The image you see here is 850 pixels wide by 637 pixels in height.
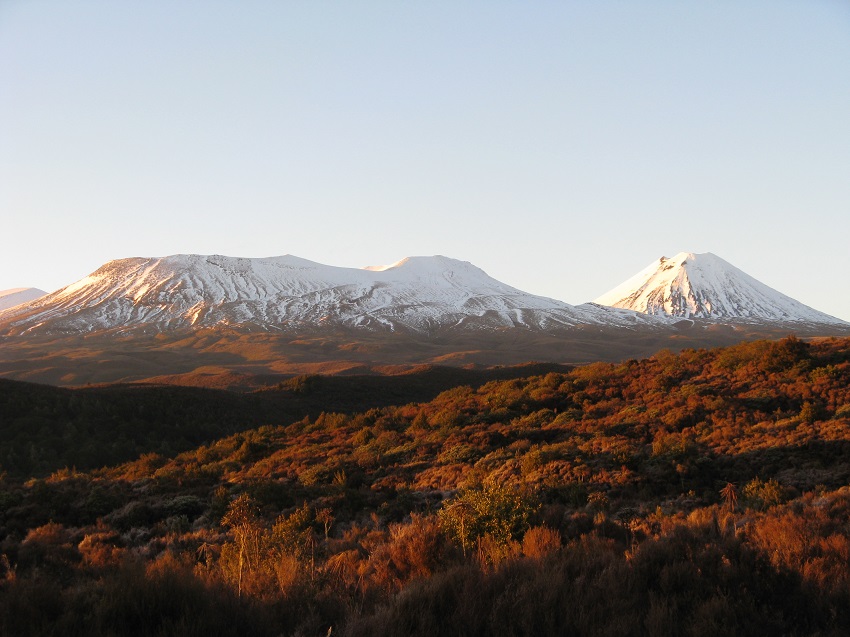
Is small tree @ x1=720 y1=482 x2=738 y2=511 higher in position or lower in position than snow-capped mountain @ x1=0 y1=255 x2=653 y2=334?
lower

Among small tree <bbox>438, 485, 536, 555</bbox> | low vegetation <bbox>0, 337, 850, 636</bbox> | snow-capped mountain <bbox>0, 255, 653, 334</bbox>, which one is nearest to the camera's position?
low vegetation <bbox>0, 337, 850, 636</bbox>

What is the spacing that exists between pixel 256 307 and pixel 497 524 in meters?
160

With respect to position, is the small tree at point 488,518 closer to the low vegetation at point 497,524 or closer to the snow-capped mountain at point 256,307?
the low vegetation at point 497,524

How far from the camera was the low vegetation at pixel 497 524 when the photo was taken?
5027mm

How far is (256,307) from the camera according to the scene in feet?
527

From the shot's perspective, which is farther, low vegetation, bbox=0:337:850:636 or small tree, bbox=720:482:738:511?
small tree, bbox=720:482:738:511

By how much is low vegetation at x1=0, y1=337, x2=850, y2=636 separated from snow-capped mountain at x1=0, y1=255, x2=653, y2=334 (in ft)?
391

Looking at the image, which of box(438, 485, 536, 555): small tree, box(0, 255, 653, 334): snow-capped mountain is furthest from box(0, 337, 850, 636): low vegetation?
box(0, 255, 653, 334): snow-capped mountain

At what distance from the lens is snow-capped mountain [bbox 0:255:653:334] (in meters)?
142

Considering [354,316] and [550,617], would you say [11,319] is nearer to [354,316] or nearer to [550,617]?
[354,316]

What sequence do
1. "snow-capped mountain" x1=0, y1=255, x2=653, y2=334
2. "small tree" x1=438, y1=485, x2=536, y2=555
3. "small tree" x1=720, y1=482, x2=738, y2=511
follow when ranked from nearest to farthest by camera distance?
"small tree" x1=438, y1=485, x2=536, y2=555 → "small tree" x1=720, y1=482, x2=738, y2=511 → "snow-capped mountain" x1=0, y1=255, x2=653, y2=334

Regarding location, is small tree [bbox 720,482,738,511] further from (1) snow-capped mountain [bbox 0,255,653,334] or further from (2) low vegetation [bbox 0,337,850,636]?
(1) snow-capped mountain [bbox 0,255,653,334]

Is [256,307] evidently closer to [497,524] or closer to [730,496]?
[730,496]

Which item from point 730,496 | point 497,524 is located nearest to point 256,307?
point 730,496
